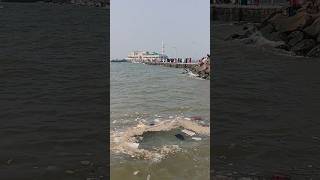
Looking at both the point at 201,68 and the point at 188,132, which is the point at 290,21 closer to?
the point at 201,68

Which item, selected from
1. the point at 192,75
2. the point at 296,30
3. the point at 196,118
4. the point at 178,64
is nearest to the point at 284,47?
the point at 296,30

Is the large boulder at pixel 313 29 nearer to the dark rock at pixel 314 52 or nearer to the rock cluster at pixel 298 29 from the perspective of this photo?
the rock cluster at pixel 298 29

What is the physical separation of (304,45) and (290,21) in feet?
2.29

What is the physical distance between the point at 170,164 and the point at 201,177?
72 centimetres

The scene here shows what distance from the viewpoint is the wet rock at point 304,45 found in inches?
449

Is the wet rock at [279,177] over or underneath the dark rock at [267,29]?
underneath

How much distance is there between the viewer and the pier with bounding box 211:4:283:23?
1126 cm

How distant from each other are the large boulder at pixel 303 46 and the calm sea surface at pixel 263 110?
25 centimetres

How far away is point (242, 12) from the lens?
11469 mm

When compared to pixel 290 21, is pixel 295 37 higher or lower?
lower
